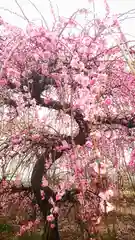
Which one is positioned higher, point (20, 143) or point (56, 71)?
point (56, 71)

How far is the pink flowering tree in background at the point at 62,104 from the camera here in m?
3.03

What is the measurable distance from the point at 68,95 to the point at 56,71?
30cm

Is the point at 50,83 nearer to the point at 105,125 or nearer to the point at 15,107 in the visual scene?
the point at 15,107

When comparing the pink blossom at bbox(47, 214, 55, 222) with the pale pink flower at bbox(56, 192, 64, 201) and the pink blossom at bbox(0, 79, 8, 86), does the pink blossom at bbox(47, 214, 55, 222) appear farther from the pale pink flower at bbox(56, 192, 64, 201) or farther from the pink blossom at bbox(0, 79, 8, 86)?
the pink blossom at bbox(0, 79, 8, 86)

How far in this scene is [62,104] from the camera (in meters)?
2.92

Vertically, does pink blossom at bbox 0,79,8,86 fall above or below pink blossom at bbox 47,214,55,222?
above

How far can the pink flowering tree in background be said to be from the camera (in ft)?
9.93

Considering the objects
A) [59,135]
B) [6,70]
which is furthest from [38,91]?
[59,135]

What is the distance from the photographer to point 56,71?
10.5ft

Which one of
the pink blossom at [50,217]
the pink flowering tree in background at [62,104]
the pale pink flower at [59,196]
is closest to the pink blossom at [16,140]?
the pink flowering tree in background at [62,104]

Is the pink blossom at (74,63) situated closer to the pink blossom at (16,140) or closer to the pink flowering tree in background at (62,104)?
the pink flowering tree in background at (62,104)

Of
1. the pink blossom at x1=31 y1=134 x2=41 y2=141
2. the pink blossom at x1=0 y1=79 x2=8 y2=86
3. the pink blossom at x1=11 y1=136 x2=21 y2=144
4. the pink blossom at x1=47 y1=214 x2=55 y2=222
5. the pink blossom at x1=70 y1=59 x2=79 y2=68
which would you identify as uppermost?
the pink blossom at x1=70 y1=59 x2=79 y2=68

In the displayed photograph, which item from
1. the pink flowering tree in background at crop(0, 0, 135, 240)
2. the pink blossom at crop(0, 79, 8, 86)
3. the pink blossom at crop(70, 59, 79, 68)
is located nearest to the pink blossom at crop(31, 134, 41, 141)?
the pink flowering tree in background at crop(0, 0, 135, 240)

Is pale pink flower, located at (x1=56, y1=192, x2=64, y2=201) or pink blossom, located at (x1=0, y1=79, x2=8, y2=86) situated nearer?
pink blossom, located at (x1=0, y1=79, x2=8, y2=86)
